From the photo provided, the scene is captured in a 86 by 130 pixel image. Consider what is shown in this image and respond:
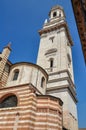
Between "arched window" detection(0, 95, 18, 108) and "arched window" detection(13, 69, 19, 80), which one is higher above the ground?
"arched window" detection(13, 69, 19, 80)

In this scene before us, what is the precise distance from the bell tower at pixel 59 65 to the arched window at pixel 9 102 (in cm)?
642

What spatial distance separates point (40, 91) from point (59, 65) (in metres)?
6.68

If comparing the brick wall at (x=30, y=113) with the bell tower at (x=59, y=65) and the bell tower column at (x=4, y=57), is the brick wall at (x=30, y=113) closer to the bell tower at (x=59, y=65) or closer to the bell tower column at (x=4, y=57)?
the bell tower column at (x=4, y=57)

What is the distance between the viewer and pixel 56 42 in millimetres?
26125

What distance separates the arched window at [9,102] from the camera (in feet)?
44.7

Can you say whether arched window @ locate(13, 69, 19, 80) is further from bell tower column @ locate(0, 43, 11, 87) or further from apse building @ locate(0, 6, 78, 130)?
bell tower column @ locate(0, 43, 11, 87)

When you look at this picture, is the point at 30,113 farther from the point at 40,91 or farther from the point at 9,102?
the point at 40,91

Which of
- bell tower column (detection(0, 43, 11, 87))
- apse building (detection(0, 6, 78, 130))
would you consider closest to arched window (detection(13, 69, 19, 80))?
apse building (detection(0, 6, 78, 130))

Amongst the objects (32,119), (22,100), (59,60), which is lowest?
(32,119)

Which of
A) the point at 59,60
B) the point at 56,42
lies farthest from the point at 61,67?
the point at 56,42

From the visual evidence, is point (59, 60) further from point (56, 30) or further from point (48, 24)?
point (48, 24)

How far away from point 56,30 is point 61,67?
986 cm

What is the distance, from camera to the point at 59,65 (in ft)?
73.3

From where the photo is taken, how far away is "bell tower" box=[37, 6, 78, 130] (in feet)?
60.2
